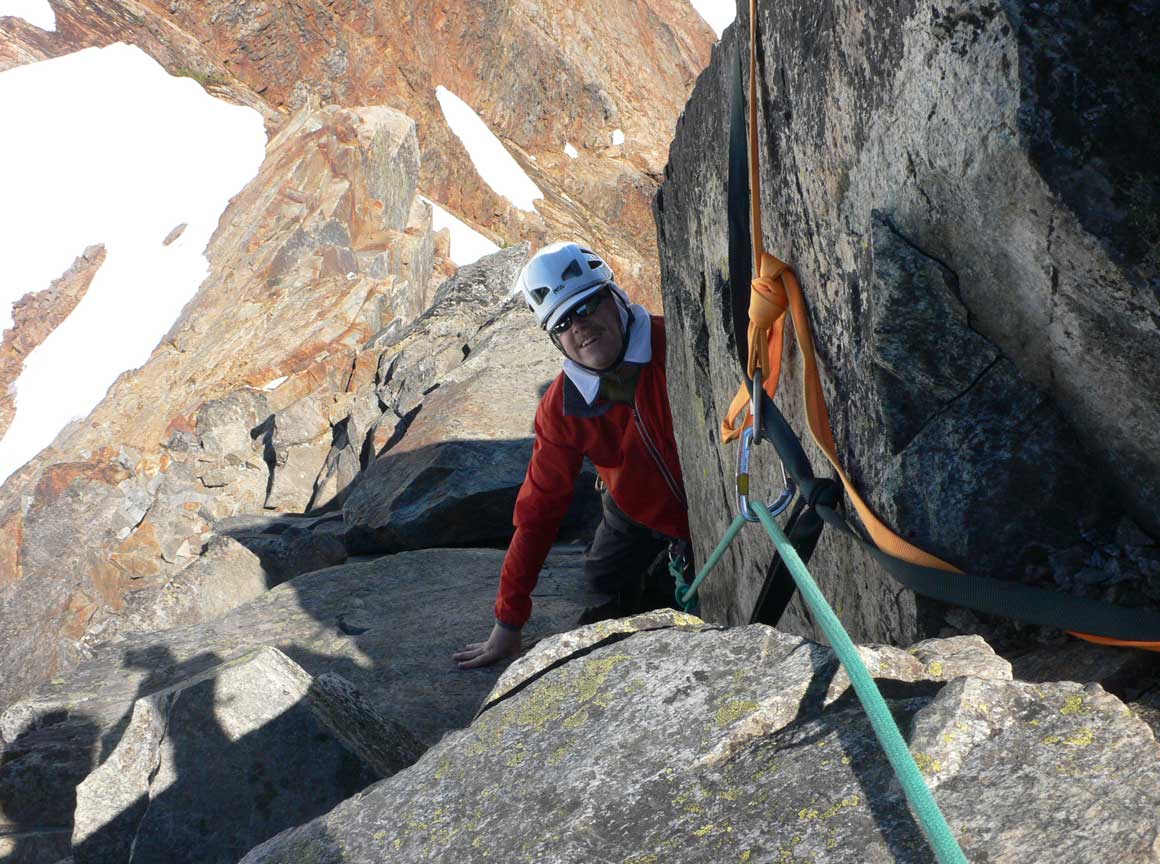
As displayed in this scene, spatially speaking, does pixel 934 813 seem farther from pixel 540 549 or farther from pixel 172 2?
pixel 172 2

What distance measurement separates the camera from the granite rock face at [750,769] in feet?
4.89

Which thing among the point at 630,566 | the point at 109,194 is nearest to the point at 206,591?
the point at 630,566

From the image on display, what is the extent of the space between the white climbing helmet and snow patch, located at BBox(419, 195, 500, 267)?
22385mm

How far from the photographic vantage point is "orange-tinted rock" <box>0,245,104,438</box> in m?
21.1

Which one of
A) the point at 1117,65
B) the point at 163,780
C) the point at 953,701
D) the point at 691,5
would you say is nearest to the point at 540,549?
the point at 163,780

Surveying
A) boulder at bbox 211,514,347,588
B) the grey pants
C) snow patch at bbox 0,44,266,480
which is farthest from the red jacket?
snow patch at bbox 0,44,266,480

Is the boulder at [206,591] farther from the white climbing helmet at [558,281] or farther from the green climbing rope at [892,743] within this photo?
the green climbing rope at [892,743]

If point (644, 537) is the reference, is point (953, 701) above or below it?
above

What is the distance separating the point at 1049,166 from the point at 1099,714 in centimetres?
98

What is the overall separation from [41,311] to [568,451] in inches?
835

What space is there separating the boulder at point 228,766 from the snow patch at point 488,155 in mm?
30622

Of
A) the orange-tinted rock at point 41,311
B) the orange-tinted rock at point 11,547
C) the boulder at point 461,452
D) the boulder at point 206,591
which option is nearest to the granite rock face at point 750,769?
the boulder at point 461,452

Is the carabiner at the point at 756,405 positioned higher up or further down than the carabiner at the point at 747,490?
higher up

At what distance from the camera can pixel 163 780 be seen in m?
3.14
